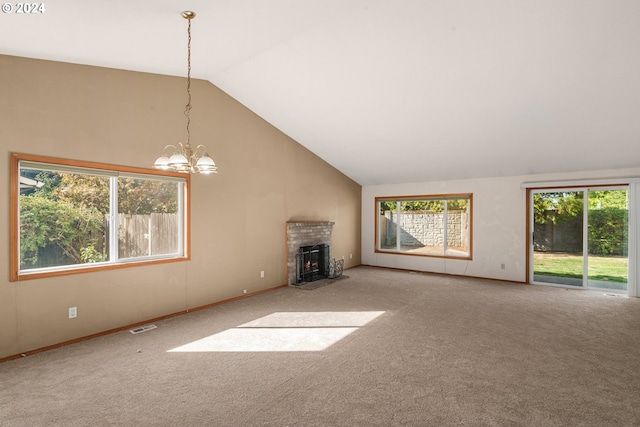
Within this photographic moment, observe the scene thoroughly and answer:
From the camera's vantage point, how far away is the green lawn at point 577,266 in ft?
19.1

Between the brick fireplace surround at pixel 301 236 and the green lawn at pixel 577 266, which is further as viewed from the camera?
the brick fireplace surround at pixel 301 236

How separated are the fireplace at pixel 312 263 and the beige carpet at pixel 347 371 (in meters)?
1.83

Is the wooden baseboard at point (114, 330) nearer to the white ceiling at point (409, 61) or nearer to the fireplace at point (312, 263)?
the fireplace at point (312, 263)

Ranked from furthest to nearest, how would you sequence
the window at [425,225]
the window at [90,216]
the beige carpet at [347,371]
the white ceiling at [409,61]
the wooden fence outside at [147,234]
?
the window at [425,225] < the wooden fence outside at [147,234] < the window at [90,216] < the white ceiling at [409,61] < the beige carpet at [347,371]

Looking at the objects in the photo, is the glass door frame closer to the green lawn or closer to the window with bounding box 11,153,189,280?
the green lawn

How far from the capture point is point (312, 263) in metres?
6.96

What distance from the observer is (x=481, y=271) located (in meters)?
7.08

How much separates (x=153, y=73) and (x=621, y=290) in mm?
8248

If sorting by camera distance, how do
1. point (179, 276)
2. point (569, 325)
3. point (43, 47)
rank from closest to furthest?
point (43, 47) < point (569, 325) < point (179, 276)

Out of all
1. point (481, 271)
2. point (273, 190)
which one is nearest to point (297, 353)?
point (273, 190)

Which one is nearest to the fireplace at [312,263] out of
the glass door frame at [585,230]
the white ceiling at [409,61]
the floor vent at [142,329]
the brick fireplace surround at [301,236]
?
the brick fireplace surround at [301,236]

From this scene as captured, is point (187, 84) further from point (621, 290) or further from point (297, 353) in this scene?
point (621, 290)

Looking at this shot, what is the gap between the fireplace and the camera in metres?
6.62

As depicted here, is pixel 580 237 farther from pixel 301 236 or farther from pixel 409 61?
pixel 301 236
